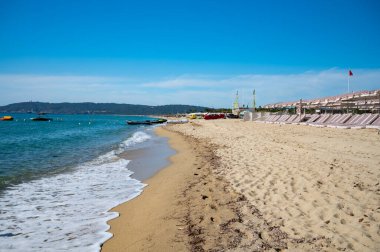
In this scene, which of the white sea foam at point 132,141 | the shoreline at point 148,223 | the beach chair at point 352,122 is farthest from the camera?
the beach chair at point 352,122

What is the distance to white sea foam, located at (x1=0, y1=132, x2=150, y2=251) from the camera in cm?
449

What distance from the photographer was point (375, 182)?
639 cm

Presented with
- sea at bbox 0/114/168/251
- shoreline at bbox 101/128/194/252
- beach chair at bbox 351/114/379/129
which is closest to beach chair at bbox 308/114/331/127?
beach chair at bbox 351/114/379/129

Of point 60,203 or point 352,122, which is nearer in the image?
point 60,203

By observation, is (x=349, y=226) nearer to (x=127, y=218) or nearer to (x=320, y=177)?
(x=320, y=177)

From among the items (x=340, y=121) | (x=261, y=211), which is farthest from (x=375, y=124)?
(x=261, y=211)

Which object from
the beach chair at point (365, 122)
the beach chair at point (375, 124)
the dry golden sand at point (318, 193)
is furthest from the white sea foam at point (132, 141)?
the beach chair at point (375, 124)

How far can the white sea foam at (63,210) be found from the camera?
14.7 feet

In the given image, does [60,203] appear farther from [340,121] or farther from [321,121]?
[321,121]

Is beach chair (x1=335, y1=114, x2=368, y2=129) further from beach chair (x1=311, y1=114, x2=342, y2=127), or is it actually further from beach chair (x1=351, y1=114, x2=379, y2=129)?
beach chair (x1=311, y1=114, x2=342, y2=127)

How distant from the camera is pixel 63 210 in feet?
Answer: 20.0

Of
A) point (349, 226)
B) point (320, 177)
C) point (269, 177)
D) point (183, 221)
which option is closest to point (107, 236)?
point (183, 221)

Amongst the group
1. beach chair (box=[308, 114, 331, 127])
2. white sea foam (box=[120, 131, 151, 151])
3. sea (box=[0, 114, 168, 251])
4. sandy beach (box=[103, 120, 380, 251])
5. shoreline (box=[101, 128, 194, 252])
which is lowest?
white sea foam (box=[120, 131, 151, 151])

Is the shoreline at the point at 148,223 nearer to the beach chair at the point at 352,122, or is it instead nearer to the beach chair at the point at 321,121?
the beach chair at the point at 352,122
